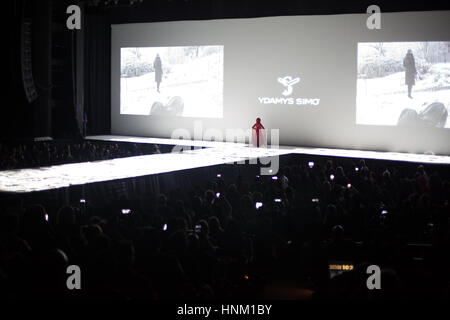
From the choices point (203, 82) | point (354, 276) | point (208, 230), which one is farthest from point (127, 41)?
point (354, 276)

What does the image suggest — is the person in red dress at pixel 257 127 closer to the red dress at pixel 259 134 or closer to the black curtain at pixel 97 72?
the red dress at pixel 259 134

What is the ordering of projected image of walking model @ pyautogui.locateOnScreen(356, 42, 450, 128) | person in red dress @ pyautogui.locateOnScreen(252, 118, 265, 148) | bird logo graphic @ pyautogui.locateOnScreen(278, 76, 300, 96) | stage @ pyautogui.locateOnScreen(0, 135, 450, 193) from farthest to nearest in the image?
1. bird logo graphic @ pyautogui.locateOnScreen(278, 76, 300, 96)
2. person in red dress @ pyautogui.locateOnScreen(252, 118, 265, 148)
3. projected image of walking model @ pyautogui.locateOnScreen(356, 42, 450, 128)
4. stage @ pyautogui.locateOnScreen(0, 135, 450, 193)

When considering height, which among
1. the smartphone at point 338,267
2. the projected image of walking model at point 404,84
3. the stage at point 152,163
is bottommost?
the smartphone at point 338,267

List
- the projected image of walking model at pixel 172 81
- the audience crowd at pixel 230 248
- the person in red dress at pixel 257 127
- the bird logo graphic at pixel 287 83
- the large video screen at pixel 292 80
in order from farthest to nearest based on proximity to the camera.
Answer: the projected image of walking model at pixel 172 81, the bird logo graphic at pixel 287 83, the person in red dress at pixel 257 127, the large video screen at pixel 292 80, the audience crowd at pixel 230 248

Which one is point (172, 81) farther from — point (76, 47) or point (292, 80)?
point (292, 80)

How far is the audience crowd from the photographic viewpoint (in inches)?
140

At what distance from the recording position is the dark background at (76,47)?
1324 centimetres

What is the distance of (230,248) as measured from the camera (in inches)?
197

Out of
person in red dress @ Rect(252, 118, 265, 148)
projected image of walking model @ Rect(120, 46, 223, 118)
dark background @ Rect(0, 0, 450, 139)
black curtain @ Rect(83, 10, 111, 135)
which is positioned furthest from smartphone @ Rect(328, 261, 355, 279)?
black curtain @ Rect(83, 10, 111, 135)

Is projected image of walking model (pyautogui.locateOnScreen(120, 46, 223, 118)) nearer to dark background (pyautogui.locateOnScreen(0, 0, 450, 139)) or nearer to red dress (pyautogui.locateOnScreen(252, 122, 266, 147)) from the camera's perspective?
dark background (pyautogui.locateOnScreen(0, 0, 450, 139))

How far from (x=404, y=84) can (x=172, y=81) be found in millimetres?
6299

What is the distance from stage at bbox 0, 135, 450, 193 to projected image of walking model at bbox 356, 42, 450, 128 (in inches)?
34.6

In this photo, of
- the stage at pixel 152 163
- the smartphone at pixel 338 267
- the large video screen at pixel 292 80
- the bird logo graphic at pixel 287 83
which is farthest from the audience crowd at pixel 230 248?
the bird logo graphic at pixel 287 83
